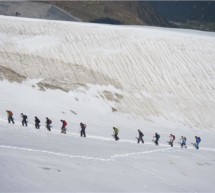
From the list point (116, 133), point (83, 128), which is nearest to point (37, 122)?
point (83, 128)

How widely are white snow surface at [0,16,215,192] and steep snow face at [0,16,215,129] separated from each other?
114 millimetres

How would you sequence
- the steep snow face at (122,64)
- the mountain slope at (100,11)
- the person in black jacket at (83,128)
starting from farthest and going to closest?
the mountain slope at (100,11), the steep snow face at (122,64), the person in black jacket at (83,128)

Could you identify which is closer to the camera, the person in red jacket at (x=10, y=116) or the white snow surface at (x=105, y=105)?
the white snow surface at (x=105, y=105)

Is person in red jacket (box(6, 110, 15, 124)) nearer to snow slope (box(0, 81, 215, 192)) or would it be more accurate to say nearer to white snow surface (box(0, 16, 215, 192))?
snow slope (box(0, 81, 215, 192))

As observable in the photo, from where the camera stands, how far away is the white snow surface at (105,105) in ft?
62.3

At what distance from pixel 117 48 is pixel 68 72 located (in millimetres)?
8211

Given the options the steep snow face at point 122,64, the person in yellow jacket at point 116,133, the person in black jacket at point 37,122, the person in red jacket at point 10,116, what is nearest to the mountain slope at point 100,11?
the steep snow face at point 122,64

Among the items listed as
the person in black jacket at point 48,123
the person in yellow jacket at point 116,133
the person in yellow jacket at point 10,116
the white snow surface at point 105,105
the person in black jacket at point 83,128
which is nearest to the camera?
the white snow surface at point 105,105

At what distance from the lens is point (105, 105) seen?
125 ft

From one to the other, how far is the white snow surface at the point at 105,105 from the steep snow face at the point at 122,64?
11 centimetres

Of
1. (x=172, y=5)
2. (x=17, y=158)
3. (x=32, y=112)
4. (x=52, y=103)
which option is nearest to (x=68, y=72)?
(x=52, y=103)

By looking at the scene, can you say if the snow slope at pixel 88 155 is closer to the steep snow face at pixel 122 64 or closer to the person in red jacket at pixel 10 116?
the person in red jacket at pixel 10 116

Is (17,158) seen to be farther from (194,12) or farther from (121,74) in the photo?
(194,12)

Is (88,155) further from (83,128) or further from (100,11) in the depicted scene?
(100,11)
